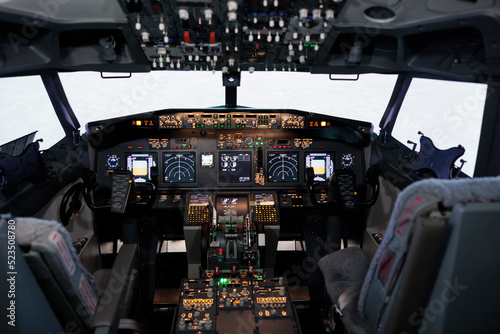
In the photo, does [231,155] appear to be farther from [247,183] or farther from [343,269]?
[343,269]

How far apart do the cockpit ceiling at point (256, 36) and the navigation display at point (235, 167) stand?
33.8 inches

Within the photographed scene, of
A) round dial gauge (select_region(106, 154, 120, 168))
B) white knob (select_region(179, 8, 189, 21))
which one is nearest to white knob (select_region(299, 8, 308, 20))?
white knob (select_region(179, 8, 189, 21))

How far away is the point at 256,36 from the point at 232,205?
156 centimetres

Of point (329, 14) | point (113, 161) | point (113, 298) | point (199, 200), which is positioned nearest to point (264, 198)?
point (199, 200)

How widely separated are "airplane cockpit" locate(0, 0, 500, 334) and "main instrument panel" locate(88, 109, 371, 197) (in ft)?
0.05

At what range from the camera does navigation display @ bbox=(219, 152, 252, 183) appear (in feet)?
11.8

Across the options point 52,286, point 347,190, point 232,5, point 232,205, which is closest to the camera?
point 52,286

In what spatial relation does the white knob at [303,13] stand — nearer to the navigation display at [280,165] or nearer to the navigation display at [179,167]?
the navigation display at [280,165]

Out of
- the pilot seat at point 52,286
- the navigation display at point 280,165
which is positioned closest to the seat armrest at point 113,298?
the pilot seat at point 52,286

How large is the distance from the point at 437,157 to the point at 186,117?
210 cm

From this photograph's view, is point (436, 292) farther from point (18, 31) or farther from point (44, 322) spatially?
point (18, 31)

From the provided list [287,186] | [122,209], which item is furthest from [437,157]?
[122,209]

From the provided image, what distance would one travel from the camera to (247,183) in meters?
3.62

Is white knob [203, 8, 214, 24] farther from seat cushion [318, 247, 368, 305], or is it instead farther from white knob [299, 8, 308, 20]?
seat cushion [318, 247, 368, 305]
